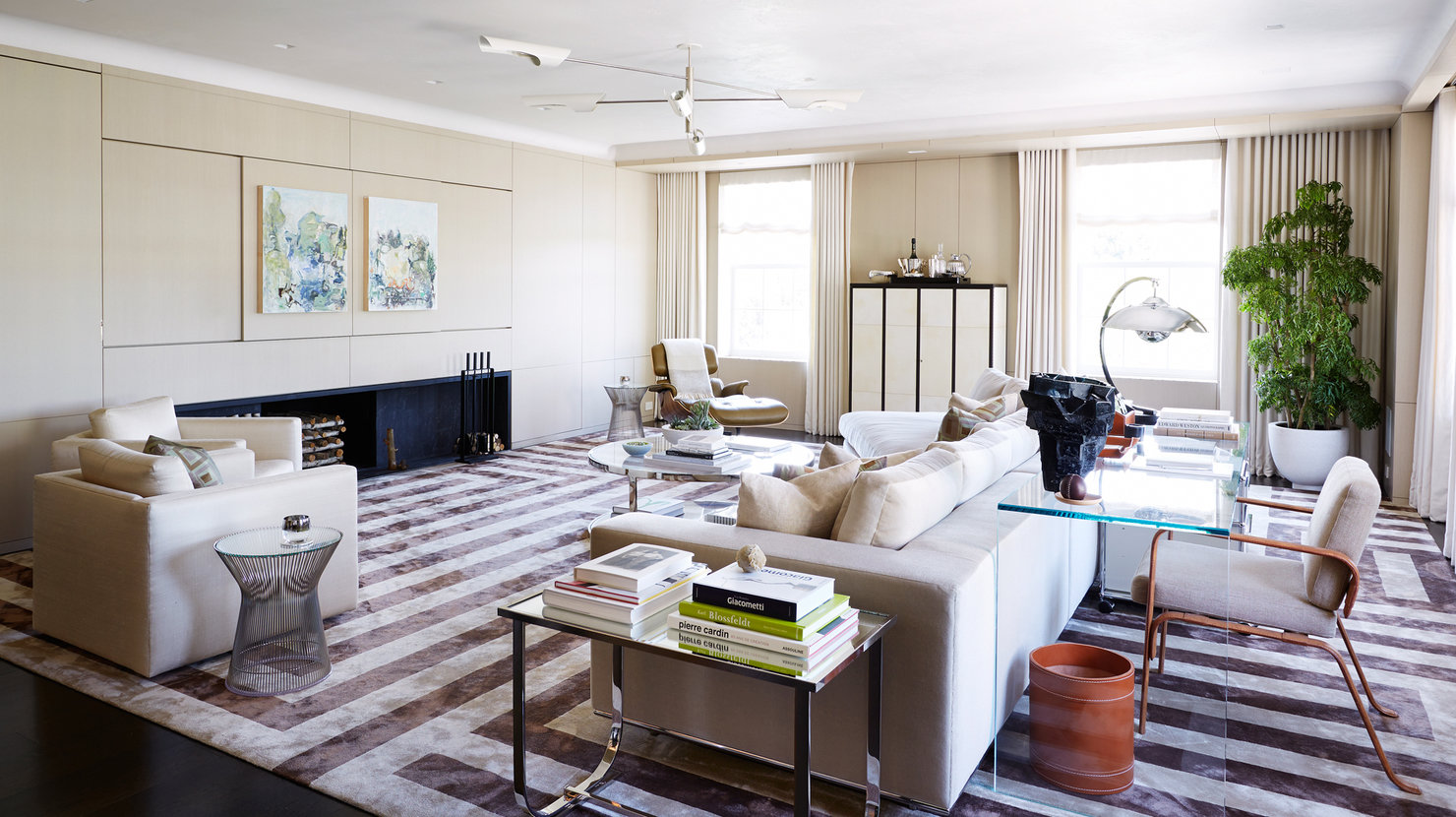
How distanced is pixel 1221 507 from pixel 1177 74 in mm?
4594

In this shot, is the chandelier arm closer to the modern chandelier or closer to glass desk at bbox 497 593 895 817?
the modern chandelier

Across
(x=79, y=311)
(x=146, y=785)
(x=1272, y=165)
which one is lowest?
(x=146, y=785)

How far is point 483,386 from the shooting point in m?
8.19

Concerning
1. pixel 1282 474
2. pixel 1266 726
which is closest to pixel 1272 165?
pixel 1282 474

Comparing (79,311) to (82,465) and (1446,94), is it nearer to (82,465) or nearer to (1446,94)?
(82,465)

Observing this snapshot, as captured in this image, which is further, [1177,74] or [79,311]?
[1177,74]

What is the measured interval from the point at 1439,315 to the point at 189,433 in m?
7.23

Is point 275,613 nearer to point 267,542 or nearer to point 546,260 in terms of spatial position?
point 267,542

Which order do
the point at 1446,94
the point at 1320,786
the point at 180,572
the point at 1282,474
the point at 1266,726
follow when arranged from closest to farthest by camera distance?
1. the point at 1320,786
2. the point at 1266,726
3. the point at 180,572
4. the point at 1446,94
5. the point at 1282,474

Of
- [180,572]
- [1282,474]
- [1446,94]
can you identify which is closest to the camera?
[180,572]

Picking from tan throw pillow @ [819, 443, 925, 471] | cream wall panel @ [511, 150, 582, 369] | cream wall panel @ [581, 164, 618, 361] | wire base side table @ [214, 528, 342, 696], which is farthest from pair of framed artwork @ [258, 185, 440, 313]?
tan throw pillow @ [819, 443, 925, 471]

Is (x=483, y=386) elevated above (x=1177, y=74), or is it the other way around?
(x=1177, y=74)

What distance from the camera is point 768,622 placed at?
2.19m

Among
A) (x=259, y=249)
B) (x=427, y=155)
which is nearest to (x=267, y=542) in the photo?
(x=259, y=249)
